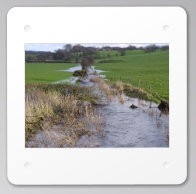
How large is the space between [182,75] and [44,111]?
0.92 m

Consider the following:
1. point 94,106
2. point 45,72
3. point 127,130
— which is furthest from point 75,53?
point 127,130

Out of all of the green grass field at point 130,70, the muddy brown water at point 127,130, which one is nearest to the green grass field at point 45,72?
the green grass field at point 130,70

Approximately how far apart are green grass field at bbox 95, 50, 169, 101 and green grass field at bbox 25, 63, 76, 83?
223 millimetres

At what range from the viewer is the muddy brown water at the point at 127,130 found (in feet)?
5.39

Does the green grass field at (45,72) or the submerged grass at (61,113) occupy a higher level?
the green grass field at (45,72)

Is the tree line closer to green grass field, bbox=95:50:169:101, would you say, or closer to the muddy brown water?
green grass field, bbox=95:50:169:101

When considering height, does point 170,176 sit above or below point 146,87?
below

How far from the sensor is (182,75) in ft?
5.51

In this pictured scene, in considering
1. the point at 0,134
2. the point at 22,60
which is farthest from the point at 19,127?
the point at 22,60

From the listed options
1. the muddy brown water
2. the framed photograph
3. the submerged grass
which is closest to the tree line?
the framed photograph

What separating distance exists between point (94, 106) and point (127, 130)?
26cm

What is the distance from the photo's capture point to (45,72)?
1.71 m

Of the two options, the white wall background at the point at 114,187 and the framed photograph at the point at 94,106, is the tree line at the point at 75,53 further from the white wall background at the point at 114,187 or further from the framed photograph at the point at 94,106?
the white wall background at the point at 114,187

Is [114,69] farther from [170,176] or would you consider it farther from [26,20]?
[170,176]
